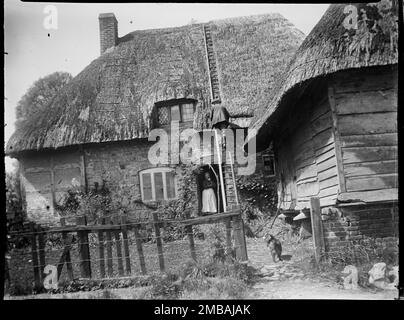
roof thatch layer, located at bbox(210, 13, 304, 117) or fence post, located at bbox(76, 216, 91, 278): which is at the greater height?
roof thatch layer, located at bbox(210, 13, 304, 117)

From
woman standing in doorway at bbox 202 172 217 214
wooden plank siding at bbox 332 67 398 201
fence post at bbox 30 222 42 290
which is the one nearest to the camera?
fence post at bbox 30 222 42 290

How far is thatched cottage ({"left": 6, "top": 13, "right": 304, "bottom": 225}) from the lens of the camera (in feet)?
34.4

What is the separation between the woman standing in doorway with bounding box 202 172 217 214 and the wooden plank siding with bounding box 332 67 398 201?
212 inches

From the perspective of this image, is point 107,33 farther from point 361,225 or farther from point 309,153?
point 361,225

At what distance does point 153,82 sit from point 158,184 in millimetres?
3580

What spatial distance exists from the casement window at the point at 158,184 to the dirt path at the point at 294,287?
5.17m

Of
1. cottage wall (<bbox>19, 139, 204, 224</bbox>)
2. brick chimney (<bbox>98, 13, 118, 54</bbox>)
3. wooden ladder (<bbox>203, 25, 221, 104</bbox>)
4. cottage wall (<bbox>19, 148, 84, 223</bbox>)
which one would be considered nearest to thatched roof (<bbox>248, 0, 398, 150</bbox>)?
wooden ladder (<bbox>203, 25, 221, 104</bbox>)

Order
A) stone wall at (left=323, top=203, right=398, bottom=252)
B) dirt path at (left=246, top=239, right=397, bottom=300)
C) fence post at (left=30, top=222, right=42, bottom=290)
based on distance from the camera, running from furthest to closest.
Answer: stone wall at (left=323, top=203, right=398, bottom=252), fence post at (left=30, top=222, right=42, bottom=290), dirt path at (left=246, top=239, right=397, bottom=300)

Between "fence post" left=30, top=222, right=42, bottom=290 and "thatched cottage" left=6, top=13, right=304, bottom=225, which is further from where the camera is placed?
"thatched cottage" left=6, top=13, right=304, bottom=225

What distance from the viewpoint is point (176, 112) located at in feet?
36.6

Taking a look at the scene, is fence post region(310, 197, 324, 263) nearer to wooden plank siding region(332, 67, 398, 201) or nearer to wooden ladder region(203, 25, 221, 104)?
wooden plank siding region(332, 67, 398, 201)

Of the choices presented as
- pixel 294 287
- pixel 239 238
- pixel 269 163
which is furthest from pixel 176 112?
pixel 294 287

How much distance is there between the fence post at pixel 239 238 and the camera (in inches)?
198
